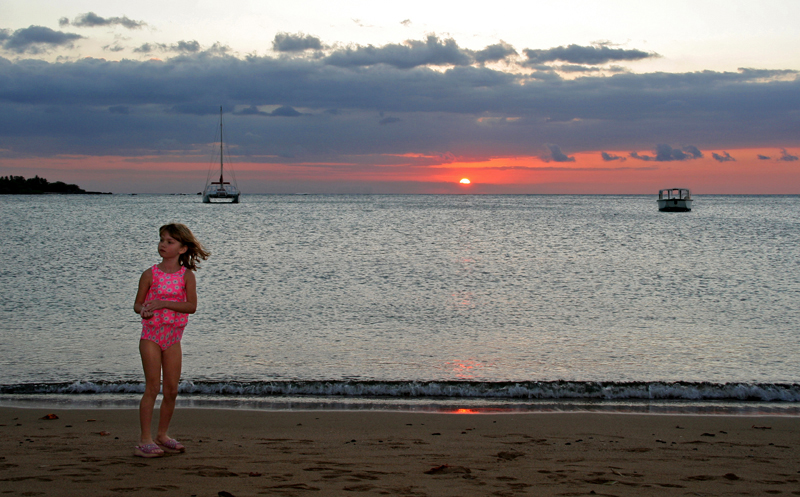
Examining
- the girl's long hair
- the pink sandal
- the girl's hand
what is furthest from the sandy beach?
the girl's long hair

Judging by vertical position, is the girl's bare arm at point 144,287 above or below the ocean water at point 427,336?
above

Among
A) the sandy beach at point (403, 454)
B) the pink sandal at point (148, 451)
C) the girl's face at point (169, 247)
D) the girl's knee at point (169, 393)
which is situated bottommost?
the sandy beach at point (403, 454)

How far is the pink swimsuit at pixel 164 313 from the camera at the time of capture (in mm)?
4629

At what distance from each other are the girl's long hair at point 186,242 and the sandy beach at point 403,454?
1707mm

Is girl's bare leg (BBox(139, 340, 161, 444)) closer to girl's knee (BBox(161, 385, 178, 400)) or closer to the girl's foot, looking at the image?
girl's knee (BBox(161, 385, 178, 400))

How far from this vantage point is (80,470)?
4.61m

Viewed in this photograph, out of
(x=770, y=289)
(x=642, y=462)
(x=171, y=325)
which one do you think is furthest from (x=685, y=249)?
(x=171, y=325)

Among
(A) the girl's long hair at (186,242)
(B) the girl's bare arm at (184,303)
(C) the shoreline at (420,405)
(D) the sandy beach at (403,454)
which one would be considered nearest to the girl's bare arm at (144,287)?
(B) the girl's bare arm at (184,303)

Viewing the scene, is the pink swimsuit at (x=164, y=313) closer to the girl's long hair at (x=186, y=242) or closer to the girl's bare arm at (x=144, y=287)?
the girl's bare arm at (x=144, y=287)

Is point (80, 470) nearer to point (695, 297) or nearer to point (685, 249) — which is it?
point (695, 297)

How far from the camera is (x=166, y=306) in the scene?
4.55 m

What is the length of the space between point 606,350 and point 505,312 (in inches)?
153

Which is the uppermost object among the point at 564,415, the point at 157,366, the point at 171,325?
the point at 171,325

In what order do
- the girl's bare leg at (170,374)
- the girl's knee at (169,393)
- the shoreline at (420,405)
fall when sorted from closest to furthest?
the girl's bare leg at (170,374)
the girl's knee at (169,393)
the shoreline at (420,405)
